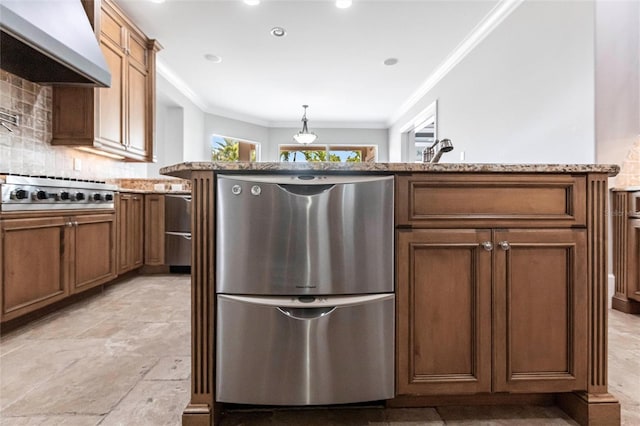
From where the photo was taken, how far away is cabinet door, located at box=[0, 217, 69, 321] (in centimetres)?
182

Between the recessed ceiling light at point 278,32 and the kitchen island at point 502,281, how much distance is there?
112 inches

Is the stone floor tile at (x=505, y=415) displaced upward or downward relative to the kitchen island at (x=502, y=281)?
downward

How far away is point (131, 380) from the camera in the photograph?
143cm

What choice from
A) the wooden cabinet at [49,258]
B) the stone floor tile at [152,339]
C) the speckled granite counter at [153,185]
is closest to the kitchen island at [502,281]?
the stone floor tile at [152,339]

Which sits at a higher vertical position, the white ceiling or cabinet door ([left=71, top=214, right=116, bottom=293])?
the white ceiling

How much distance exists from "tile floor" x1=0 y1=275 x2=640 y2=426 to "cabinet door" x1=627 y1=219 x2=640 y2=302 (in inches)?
7.8

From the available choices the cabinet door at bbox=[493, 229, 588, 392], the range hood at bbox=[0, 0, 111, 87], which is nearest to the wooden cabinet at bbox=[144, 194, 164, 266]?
the range hood at bbox=[0, 0, 111, 87]

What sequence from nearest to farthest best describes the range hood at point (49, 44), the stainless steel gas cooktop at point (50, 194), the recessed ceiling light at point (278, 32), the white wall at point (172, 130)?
the range hood at point (49, 44)
the stainless steel gas cooktop at point (50, 194)
the recessed ceiling light at point (278, 32)
the white wall at point (172, 130)

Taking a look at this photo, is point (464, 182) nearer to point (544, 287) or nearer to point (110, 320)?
point (544, 287)

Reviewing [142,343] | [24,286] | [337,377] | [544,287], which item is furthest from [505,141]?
[24,286]

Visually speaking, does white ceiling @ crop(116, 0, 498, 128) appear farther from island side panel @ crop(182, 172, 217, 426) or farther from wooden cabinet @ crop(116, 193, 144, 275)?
island side panel @ crop(182, 172, 217, 426)

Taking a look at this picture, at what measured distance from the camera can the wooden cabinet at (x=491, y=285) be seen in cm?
112

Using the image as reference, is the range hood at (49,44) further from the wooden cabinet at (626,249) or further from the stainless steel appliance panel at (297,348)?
the wooden cabinet at (626,249)

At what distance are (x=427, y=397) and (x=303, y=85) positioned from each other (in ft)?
15.3
